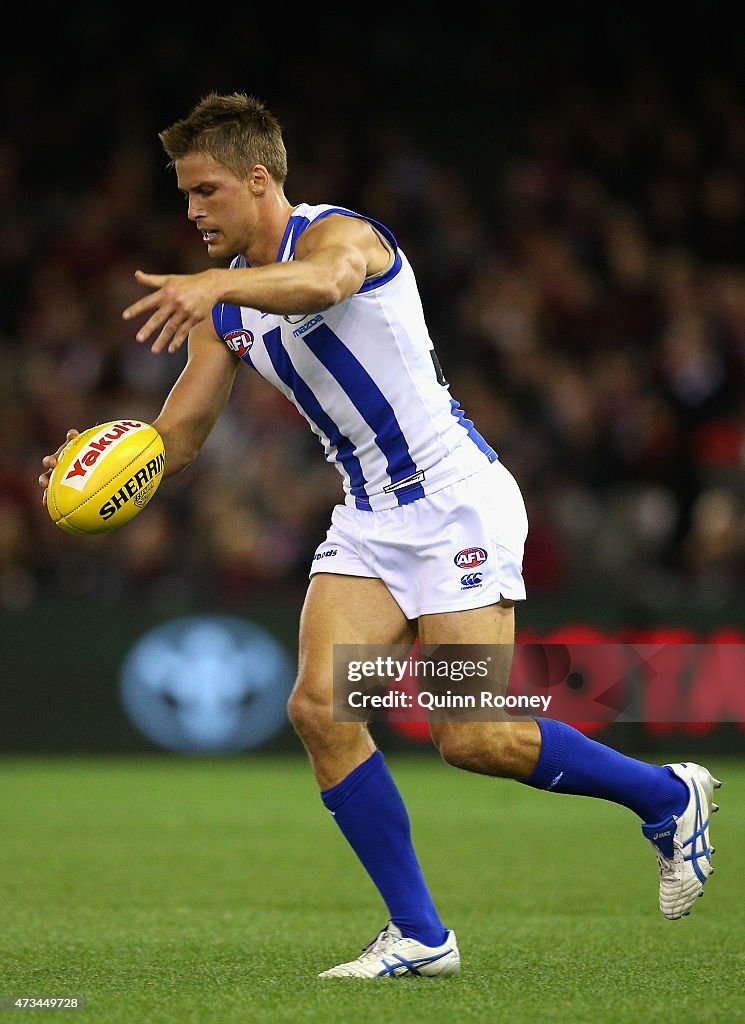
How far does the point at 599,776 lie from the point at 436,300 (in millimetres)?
9060

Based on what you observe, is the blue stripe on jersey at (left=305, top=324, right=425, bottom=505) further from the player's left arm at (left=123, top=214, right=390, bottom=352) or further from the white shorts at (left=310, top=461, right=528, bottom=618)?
the player's left arm at (left=123, top=214, right=390, bottom=352)

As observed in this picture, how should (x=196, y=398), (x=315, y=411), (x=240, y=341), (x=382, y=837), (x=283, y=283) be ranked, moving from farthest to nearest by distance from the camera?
1. (x=196, y=398)
2. (x=240, y=341)
3. (x=315, y=411)
4. (x=382, y=837)
5. (x=283, y=283)

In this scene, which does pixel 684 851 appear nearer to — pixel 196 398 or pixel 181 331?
pixel 196 398

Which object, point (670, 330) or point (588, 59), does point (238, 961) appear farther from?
point (588, 59)

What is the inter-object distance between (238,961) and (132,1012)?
0.81 meters

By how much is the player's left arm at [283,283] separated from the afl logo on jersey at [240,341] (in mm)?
424

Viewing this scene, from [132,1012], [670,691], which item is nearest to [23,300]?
[670,691]

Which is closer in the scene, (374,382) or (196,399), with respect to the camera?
(374,382)

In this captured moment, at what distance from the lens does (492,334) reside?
12.5m

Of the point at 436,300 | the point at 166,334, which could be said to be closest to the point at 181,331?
the point at 166,334

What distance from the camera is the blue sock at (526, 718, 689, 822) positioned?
14.2 feet

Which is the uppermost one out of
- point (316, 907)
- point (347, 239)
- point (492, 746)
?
point (347, 239)

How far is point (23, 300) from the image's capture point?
526 inches

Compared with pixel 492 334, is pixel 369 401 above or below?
below
